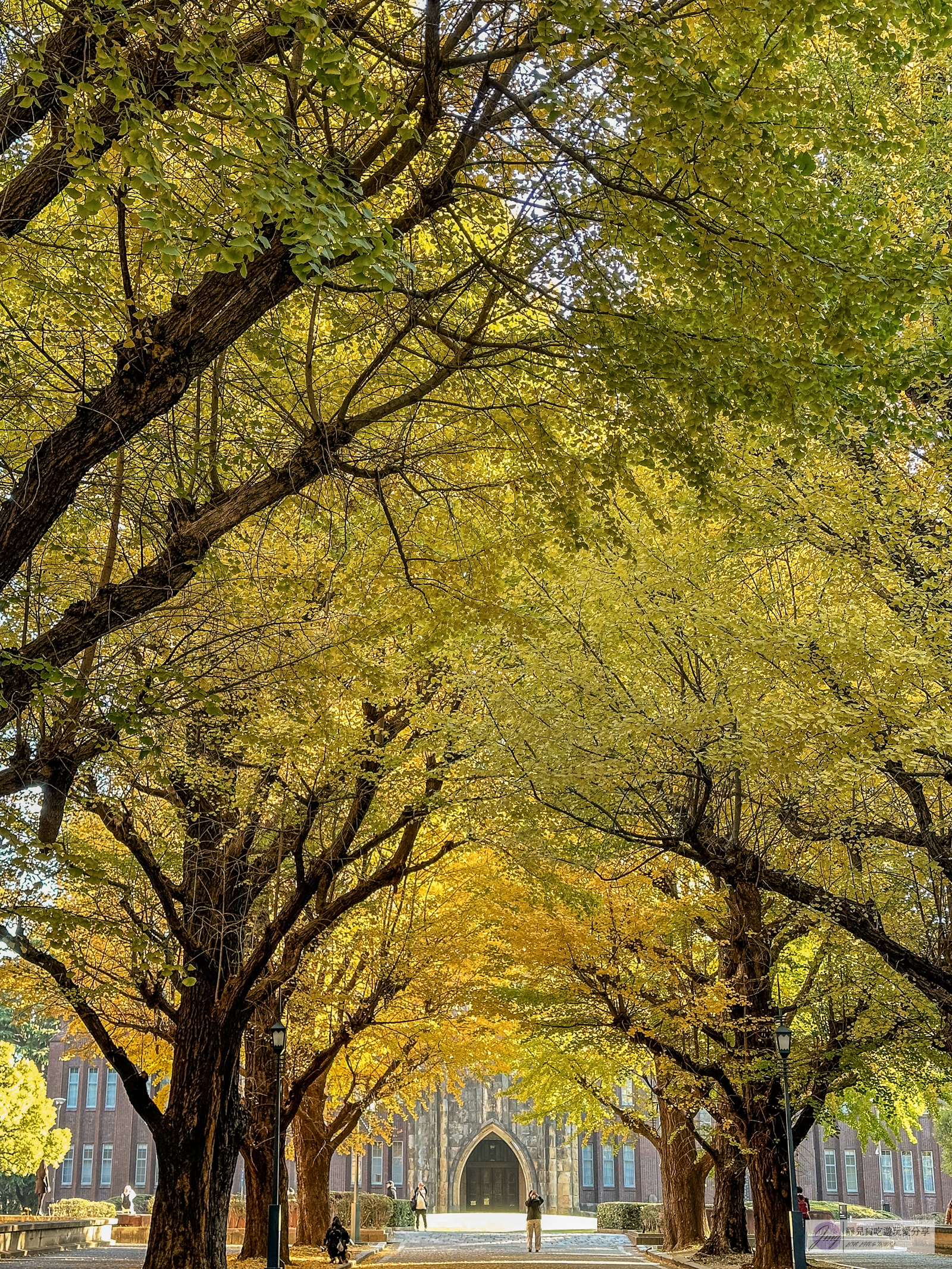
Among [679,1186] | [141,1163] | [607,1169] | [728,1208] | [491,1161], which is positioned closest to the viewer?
[728,1208]

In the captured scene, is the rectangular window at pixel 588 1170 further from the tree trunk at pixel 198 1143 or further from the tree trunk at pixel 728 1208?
the tree trunk at pixel 198 1143

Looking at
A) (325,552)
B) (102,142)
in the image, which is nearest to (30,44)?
(102,142)

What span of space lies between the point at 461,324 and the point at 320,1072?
50.1 feet

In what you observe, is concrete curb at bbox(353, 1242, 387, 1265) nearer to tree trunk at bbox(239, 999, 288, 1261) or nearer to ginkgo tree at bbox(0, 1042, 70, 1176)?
tree trunk at bbox(239, 999, 288, 1261)

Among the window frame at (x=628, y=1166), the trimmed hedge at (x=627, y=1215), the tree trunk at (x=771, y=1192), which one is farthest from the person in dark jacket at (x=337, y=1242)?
the window frame at (x=628, y=1166)

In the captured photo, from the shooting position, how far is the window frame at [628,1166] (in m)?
52.6

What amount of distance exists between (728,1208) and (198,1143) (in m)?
11.5

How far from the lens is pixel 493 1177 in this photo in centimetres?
5141

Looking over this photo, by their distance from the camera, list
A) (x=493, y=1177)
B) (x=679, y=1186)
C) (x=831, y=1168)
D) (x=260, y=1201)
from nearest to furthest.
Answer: (x=260, y=1201)
(x=679, y=1186)
(x=493, y=1177)
(x=831, y=1168)

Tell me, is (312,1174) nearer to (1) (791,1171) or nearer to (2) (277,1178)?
(2) (277,1178)

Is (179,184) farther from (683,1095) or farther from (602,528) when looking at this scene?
(683,1095)

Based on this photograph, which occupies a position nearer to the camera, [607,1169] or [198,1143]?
[198,1143]

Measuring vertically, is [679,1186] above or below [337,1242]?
above

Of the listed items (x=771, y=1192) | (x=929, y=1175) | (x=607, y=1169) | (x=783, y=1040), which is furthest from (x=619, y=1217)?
(x=783, y=1040)
